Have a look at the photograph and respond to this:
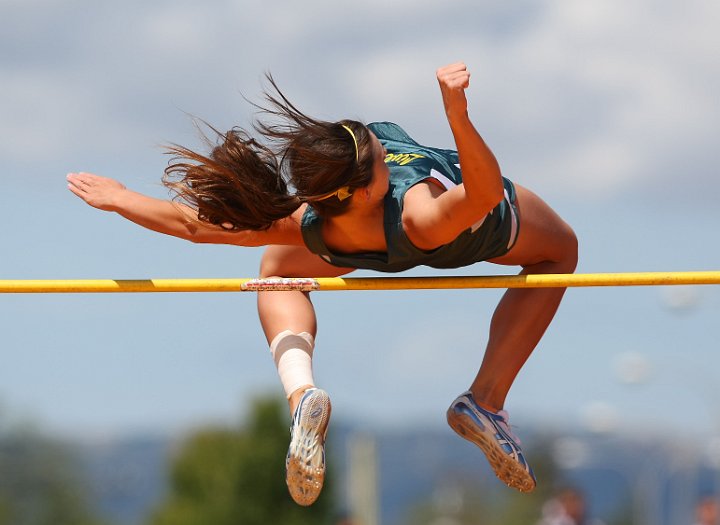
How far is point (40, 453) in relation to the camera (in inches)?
2596

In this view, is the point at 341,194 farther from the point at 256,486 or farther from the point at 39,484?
the point at 39,484

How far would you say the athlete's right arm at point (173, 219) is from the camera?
6703mm

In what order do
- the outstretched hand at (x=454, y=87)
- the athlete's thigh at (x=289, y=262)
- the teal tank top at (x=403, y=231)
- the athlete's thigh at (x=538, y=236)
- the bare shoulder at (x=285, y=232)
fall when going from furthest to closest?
the athlete's thigh at (x=289, y=262)
the athlete's thigh at (x=538, y=236)
the bare shoulder at (x=285, y=232)
the teal tank top at (x=403, y=231)
the outstretched hand at (x=454, y=87)

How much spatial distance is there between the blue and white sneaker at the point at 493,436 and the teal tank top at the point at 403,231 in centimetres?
63

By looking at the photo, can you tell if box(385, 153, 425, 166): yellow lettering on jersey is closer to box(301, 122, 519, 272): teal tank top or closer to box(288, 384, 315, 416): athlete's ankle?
box(301, 122, 519, 272): teal tank top

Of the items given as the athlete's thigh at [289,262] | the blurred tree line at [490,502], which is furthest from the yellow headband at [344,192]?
the blurred tree line at [490,502]

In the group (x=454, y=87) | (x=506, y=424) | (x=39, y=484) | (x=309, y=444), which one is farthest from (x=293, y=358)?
(x=39, y=484)

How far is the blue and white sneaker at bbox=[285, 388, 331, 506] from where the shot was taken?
647 cm

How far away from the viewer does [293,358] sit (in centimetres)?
675

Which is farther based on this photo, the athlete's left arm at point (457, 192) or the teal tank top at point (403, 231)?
the teal tank top at point (403, 231)

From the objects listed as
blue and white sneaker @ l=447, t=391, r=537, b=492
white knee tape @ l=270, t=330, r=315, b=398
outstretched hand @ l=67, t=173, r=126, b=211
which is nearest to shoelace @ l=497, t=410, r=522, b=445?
blue and white sneaker @ l=447, t=391, r=537, b=492

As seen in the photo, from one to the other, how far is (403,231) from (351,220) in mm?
229

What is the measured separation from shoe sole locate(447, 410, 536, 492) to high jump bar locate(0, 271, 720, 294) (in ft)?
2.17

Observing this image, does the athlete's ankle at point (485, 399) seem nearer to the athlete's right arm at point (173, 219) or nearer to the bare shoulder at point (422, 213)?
the bare shoulder at point (422, 213)
